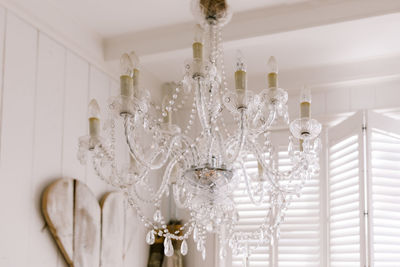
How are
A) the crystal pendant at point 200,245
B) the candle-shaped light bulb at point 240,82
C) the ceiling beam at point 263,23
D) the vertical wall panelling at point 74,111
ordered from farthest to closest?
the vertical wall panelling at point 74,111, the ceiling beam at point 263,23, the crystal pendant at point 200,245, the candle-shaped light bulb at point 240,82

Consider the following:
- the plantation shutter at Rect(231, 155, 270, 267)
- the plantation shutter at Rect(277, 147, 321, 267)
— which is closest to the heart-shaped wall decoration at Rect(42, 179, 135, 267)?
the plantation shutter at Rect(231, 155, 270, 267)

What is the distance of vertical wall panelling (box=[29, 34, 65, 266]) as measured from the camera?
2434mm

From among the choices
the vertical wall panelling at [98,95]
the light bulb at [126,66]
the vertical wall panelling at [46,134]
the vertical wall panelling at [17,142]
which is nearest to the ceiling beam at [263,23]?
the vertical wall panelling at [98,95]

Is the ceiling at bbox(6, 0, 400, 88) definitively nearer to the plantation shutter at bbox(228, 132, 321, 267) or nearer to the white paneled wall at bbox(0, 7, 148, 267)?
the white paneled wall at bbox(0, 7, 148, 267)

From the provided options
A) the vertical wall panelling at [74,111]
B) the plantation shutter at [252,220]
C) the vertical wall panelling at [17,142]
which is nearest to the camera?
the vertical wall panelling at [17,142]

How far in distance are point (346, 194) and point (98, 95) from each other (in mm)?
1422

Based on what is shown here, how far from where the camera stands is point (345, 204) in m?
3.03

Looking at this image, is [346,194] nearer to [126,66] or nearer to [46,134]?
[46,134]

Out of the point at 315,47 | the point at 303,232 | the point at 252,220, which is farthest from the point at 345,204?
the point at 315,47

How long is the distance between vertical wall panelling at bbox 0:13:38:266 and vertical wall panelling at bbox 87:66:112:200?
18.9 inches

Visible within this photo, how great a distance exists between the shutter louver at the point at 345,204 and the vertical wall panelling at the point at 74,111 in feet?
4.50

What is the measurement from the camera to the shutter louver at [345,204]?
2.94m

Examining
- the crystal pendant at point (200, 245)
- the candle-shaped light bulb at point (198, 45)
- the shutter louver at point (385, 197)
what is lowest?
the crystal pendant at point (200, 245)

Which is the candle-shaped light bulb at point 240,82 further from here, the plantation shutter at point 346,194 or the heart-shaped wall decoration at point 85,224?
the plantation shutter at point 346,194
